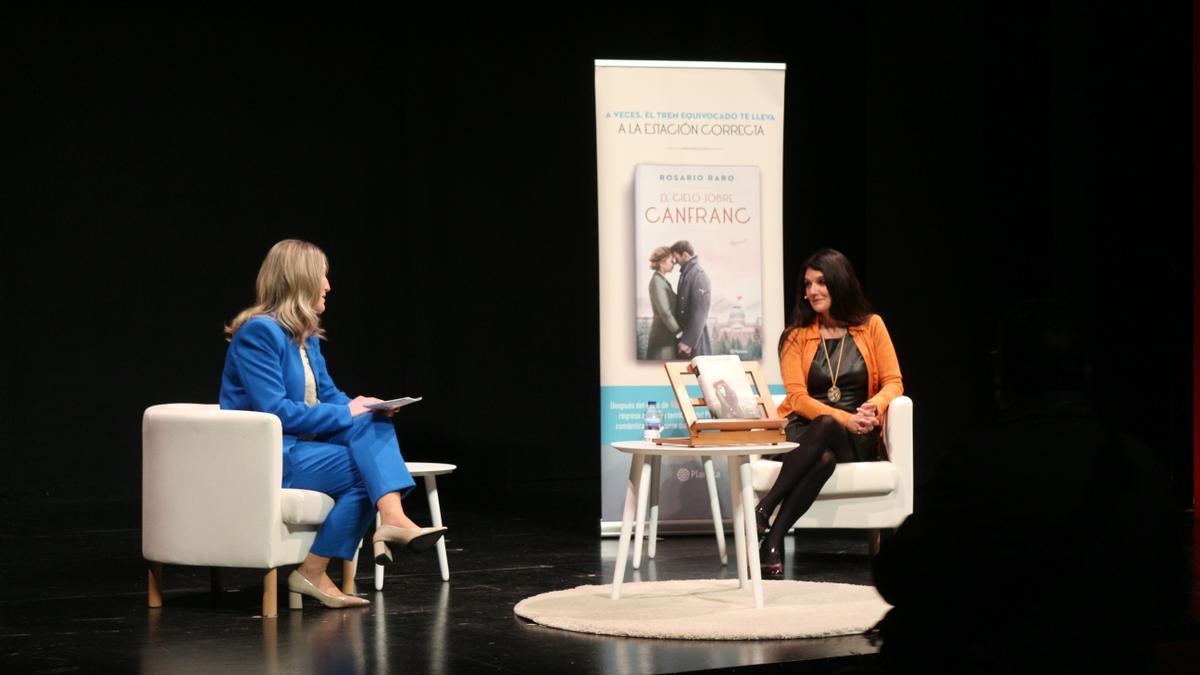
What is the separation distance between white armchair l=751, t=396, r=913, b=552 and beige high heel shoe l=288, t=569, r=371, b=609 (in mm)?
1682

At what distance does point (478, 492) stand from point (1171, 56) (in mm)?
4352

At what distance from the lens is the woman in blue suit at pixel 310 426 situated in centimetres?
451

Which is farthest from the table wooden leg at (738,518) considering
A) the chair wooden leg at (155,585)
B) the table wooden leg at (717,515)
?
the chair wooden leg at (155,585)

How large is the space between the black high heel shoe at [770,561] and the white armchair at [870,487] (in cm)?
21

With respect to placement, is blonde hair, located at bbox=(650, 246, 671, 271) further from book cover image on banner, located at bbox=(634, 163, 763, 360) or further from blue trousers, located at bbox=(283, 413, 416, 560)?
blue trousers, located at bbox=(283, 413, 416, 560)

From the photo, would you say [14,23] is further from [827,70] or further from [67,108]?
[827,70]

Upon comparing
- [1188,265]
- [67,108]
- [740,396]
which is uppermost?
[67,108]

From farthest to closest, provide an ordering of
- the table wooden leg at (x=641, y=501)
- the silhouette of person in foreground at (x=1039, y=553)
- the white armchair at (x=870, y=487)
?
the white armchair at (x=870, y=487), the table wooden leg at (x=641, y=501), the silhouette of person in foreground at (x=1039, y=553)

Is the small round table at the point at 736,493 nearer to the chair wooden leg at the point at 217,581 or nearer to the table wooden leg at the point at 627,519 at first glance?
the table wooden leg at the point at 627,519

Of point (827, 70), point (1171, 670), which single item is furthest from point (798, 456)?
point (827, 70)

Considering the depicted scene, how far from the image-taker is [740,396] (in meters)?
4.81

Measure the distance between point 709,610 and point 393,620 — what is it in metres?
0.94

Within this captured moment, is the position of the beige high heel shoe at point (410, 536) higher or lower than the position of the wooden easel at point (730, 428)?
lower

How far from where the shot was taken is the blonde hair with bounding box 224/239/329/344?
181 inches
